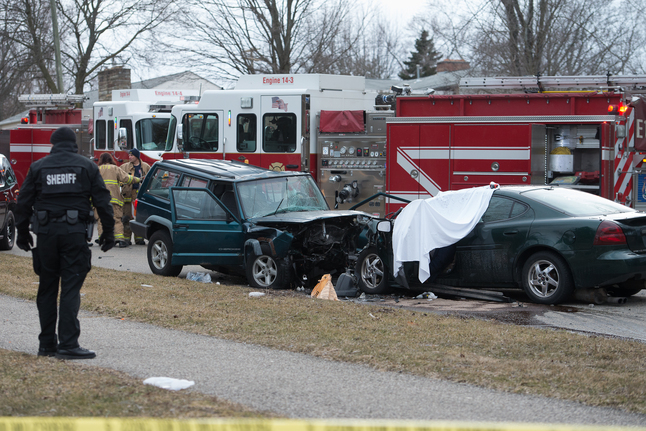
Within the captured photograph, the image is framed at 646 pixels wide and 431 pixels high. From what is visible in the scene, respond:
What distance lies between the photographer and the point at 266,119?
16062mm

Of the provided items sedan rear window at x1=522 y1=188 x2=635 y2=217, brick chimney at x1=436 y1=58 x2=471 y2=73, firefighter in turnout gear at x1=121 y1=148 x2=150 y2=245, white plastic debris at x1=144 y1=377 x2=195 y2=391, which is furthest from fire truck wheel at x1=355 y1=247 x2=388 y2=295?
brick chimney at x1=436 y1=58 x2=471 y2=73

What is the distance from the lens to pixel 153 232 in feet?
37.9

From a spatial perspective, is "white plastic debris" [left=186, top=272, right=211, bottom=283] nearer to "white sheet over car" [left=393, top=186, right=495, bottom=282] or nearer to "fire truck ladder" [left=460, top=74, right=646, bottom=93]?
"white sheet over car" [left=393, top=186, right=495, bottom=282]

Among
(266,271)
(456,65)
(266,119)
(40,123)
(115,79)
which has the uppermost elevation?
(456,65)

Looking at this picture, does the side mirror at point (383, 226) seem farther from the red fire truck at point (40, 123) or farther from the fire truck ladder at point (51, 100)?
the fire truck ladder at point (51, 100)

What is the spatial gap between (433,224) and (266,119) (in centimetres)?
752

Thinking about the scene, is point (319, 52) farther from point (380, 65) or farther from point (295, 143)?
point (380, 65)

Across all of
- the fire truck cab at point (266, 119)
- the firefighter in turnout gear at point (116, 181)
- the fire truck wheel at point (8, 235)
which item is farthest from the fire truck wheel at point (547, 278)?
the fire truck wheel at point (8, 235)

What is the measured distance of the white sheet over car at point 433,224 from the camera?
9109 mm

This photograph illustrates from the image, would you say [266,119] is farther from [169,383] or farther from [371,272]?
[169,383]

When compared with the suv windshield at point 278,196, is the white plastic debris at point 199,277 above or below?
below

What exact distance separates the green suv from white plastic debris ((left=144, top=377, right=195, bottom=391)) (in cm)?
449

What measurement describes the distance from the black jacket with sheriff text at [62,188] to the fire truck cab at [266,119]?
9.91 m

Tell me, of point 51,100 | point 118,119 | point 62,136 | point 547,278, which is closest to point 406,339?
point 547,278
